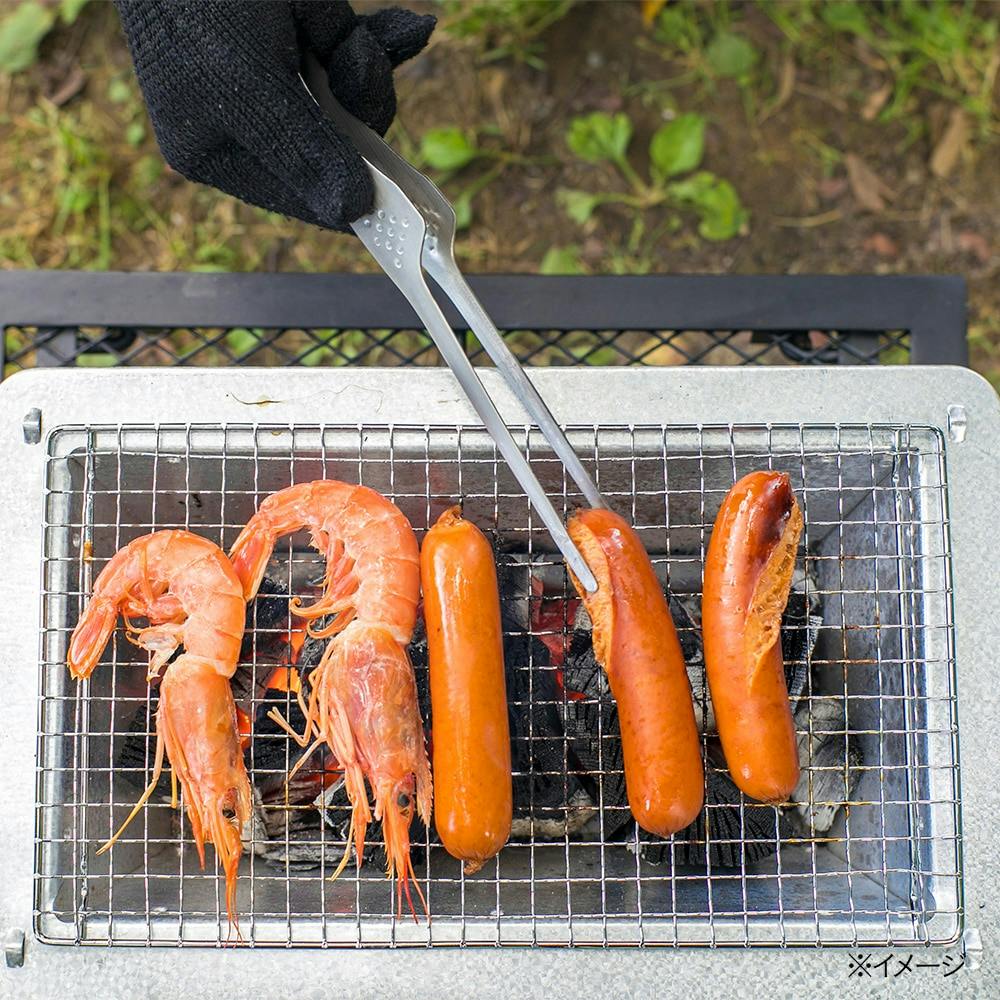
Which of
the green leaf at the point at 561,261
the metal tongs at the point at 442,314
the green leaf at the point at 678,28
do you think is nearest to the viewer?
the metal tongs at the point at 442,314

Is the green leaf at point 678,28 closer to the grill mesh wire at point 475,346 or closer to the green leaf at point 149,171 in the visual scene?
the grill mesh wire at point 475,346

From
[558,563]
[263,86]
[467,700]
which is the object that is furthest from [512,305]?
[467,700]

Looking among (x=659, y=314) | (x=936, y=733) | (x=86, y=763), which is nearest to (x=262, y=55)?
(x=659, y=314)

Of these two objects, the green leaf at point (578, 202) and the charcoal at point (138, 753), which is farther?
the green leaf at point (578, 202)

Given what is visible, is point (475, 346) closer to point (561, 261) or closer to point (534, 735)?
point (561, 261)

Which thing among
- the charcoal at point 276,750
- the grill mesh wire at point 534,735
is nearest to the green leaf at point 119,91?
the grill mesh wire at point 534,735

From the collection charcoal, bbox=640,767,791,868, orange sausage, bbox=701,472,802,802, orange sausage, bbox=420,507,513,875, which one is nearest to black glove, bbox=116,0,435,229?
orange sausage, bbox=420,507,513,875

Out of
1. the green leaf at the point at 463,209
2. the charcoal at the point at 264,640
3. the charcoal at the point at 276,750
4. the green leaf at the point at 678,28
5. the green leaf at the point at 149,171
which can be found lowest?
the charcoal at the point at 276,750

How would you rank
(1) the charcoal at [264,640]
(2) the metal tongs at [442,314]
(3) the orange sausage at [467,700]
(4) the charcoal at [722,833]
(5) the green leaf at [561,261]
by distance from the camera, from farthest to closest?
(5) the green leaf at [561,261] → (1) the charcoal at [264,640] → (4) the charcoal at [722,833] → (2) the metal tongs at [442,314] → (3) the orange sausage at [467,700]

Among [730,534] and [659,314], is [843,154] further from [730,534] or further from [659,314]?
[730,534]
